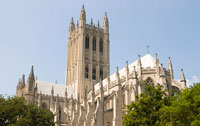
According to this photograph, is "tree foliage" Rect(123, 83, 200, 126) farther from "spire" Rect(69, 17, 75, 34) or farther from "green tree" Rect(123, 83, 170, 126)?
"spire" Rect(69, 17, 75, 34)

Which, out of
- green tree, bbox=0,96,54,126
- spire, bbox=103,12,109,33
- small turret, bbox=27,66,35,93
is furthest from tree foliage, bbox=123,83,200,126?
spire, bbox=103,12,109,33

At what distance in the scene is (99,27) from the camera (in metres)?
64.9

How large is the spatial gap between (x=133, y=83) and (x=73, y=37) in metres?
32.6

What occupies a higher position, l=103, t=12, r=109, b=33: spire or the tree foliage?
l=103, t=12, r=109, b=33: spire

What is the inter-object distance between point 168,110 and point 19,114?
18119 millimetres

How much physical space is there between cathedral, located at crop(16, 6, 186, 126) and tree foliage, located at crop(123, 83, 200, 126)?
6.10 m

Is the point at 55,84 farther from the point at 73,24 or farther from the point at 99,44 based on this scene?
the point at 73,24

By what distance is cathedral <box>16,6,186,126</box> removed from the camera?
35.2m

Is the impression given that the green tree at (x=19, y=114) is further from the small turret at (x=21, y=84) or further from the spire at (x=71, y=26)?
the spire at (x=71, y=26)

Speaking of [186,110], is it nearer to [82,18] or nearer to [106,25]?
[82,18]

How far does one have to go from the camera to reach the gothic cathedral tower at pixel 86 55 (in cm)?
5687

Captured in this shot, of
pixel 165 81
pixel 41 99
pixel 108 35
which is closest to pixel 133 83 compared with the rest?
pixel 165 81

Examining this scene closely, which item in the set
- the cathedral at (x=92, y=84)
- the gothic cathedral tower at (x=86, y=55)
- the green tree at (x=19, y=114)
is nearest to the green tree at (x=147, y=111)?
the cathedral at (x=92, y=84)

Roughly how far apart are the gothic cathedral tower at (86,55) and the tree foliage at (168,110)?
32771mm
